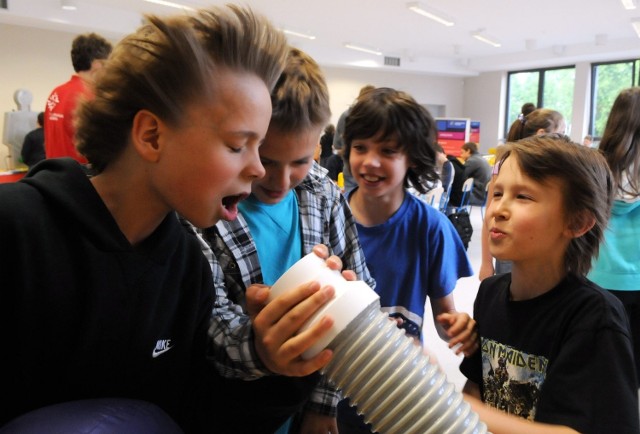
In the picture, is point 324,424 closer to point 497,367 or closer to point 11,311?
point 497,367

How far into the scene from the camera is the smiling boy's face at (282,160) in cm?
98

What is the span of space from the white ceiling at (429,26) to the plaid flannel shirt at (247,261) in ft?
15.8

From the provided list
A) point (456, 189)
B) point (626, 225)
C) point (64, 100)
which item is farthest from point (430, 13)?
point (626, 225)

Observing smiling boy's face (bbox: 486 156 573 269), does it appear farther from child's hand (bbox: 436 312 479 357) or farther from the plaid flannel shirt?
the plaid flannel shirt

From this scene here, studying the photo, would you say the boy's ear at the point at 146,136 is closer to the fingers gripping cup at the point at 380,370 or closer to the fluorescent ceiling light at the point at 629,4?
the fingers gripping cup at the point at 380,370

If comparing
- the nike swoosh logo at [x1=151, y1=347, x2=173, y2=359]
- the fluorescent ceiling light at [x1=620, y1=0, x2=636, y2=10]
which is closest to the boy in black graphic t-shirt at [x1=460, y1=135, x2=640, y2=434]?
the nike swoosh logo at [x1=151, y1=347, x2=173, y2=359]

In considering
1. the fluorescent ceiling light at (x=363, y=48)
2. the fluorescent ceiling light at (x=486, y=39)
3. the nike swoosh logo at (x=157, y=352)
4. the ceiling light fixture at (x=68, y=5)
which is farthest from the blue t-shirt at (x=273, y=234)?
the fluorescent ceiling light at (x=363, y=48)

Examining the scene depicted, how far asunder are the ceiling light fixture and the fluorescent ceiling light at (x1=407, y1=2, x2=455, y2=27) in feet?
17.1

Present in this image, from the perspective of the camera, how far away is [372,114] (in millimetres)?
1472

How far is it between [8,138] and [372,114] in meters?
7.57

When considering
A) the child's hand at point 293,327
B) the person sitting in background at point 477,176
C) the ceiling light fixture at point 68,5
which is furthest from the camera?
the ceiling light fixture at point 68,5

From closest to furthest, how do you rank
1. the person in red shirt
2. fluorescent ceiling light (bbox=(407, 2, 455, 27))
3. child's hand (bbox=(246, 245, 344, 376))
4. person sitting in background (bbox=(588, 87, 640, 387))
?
child's hand (bbox=(246, 245, 344, 376))
person sitting in background (bbox=(588, 87, 640, 387))
the person in red shirt
fluorescent ceiling light (bbox=(407, 2, 455, 27))

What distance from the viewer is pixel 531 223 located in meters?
1.11

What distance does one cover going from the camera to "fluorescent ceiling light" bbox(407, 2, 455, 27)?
7.93 metres
